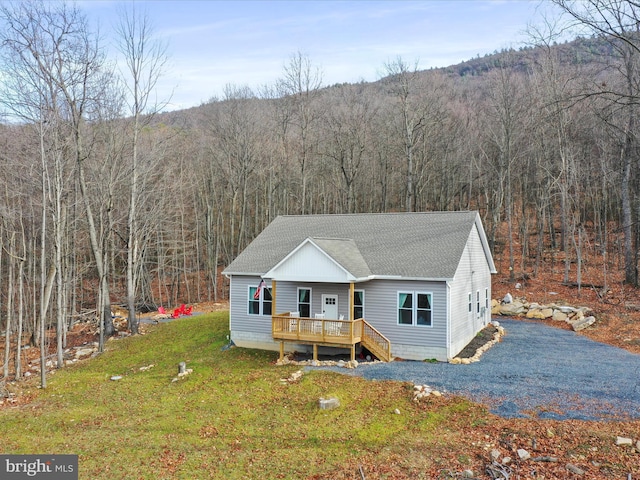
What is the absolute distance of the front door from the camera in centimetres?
1809

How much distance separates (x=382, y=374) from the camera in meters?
14.4

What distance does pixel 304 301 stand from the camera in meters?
18.7

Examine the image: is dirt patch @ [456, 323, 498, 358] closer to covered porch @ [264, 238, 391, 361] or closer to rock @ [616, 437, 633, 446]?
covered porch @ [264, 238, 391, 361]

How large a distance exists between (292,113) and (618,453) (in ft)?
109

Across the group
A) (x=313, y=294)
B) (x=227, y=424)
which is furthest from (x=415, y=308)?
(x=227, y=424)

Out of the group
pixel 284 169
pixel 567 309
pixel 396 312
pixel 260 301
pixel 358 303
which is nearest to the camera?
pixel 396 312

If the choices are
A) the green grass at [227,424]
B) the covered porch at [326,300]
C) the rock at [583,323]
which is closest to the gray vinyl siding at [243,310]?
the covered porch at [326,300]

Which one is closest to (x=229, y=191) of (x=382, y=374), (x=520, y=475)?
(x=382, y=374)

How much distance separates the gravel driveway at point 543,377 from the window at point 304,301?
3871 mm

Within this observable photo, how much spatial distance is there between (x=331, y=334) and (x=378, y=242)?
506 centimetres

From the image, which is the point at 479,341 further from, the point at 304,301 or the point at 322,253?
the point at 322,253

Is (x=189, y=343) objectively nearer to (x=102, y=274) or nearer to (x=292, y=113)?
(x=102, y=274)

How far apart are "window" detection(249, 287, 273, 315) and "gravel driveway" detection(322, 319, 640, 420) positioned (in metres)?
5.42

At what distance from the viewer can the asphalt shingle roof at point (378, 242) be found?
17250 millimetres
